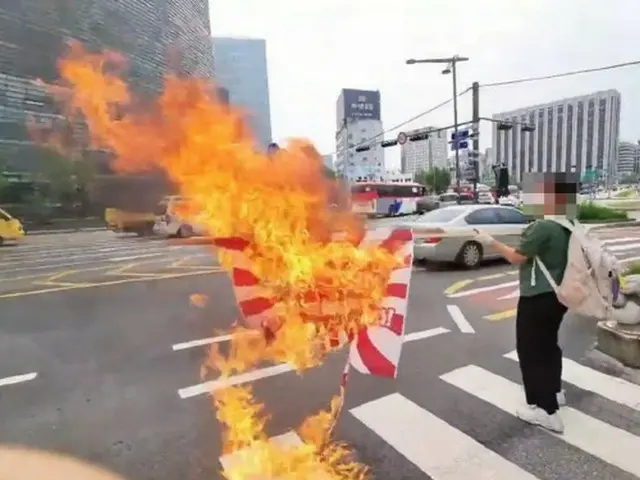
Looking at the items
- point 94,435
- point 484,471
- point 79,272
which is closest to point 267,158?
point 94,435

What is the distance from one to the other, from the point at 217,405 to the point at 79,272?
966cm

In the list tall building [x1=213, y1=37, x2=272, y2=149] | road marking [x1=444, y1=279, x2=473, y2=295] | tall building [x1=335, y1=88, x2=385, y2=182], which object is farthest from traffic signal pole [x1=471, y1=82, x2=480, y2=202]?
tall building [x1=335, y1=88, x2=385, y2=182]

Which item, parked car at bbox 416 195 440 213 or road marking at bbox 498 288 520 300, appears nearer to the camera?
road marking at bbox 498 288 520 300

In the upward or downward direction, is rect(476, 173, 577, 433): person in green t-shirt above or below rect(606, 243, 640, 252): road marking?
above

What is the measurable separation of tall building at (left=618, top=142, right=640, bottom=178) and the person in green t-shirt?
329 feet

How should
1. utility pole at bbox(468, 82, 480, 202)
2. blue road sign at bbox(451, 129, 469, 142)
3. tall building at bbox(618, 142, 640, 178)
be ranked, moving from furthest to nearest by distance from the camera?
tall building at bbox(618, 142, 640, 178) → blue road sign at bbox(451, 129, 469, 142) → utility pole at bbox(468, 82, 480, 202)

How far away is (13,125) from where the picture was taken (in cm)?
784

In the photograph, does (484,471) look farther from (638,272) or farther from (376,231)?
(638,272)

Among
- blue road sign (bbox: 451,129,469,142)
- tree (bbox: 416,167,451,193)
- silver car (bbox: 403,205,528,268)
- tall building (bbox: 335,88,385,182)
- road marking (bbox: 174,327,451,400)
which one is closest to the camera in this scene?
road marking (bbox: 174,327,451,400)

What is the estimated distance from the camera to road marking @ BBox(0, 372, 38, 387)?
14.8 ft

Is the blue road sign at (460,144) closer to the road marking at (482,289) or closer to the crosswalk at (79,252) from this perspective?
the crosswalk at (79,252)

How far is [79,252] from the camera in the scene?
55.1 feet

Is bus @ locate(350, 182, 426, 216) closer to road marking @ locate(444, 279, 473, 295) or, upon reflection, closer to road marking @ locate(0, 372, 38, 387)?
road marking @ locate(444, 279, 473, 295)

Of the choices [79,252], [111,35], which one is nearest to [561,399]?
[111,35]
